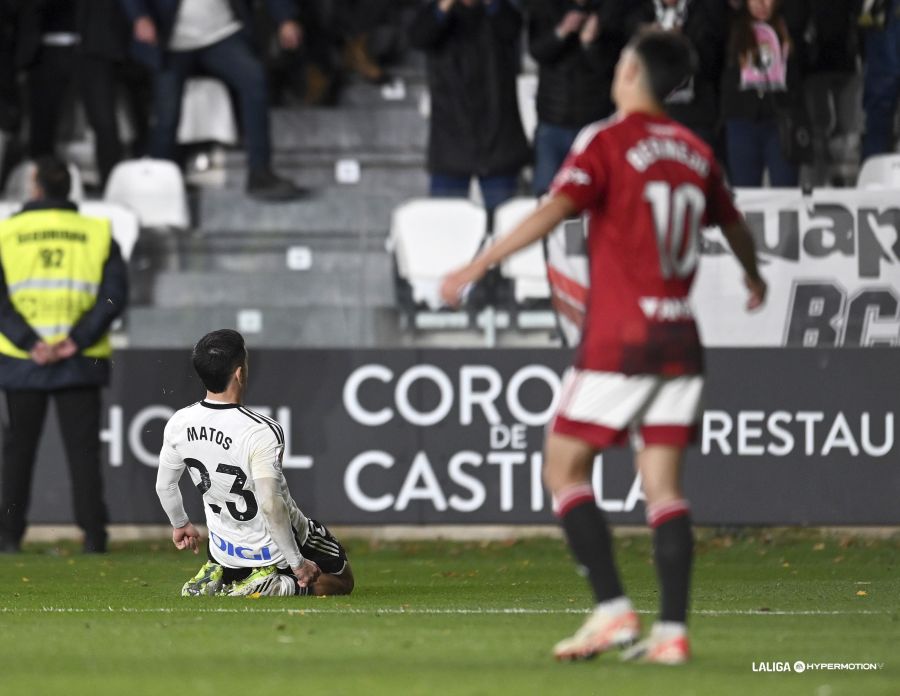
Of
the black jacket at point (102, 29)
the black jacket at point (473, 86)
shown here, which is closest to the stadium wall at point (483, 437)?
the black jacket at point (473, 86)

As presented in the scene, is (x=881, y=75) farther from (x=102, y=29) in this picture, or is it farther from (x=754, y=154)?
A: (x=102, y=29)

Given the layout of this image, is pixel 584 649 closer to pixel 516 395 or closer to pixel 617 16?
pixel 516 395

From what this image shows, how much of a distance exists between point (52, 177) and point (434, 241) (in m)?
2.23

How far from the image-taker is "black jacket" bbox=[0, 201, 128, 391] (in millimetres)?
10398

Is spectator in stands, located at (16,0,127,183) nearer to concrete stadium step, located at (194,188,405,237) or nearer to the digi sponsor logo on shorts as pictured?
concrete stadium step, located at (194,188,405,237)

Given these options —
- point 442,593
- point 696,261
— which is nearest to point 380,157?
point 442,593

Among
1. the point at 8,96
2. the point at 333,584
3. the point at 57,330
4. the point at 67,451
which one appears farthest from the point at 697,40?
the point at 333,584

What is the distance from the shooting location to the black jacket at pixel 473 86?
12031 mm

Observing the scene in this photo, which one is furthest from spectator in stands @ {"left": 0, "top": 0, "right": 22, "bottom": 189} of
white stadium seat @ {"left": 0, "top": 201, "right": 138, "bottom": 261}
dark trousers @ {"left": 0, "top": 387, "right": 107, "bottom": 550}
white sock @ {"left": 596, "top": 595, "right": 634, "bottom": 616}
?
white sock @ {"left": 596, "top": 595, "right": 634, "bottom": 616}

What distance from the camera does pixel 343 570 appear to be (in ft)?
25.1

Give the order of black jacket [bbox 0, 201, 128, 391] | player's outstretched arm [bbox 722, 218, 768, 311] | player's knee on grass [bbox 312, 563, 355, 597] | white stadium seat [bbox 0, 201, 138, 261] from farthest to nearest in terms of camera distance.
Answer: white stadium seat [bbox 0, 201, 138, 261] → black jacket [bbox 0, 201, 128, 391] → player's knee on grass [bbox 312, 563, 355, 597] → player's outstretched arm [bbox 722, 218, 768, 311]

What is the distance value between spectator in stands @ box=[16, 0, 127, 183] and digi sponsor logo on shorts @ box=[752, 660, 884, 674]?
→ 862cm

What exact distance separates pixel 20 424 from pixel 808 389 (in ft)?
14.8

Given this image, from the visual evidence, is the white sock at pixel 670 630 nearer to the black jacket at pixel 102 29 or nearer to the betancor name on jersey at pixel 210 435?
the betancor name on jersey at pixel 210 435
